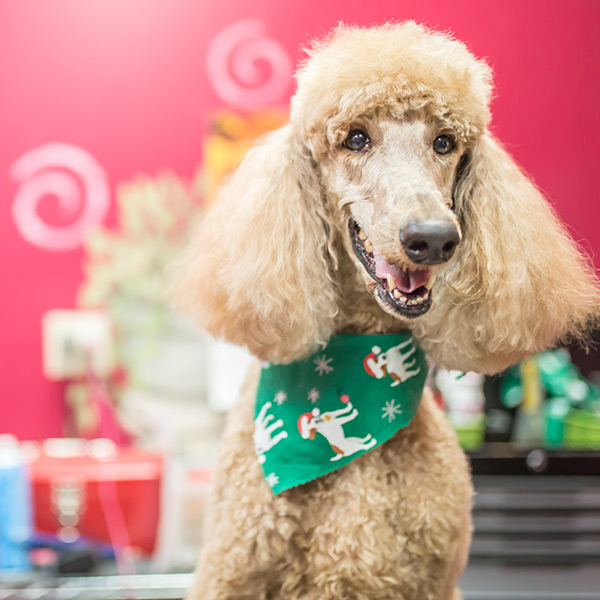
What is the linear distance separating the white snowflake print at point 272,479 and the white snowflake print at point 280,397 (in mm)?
82

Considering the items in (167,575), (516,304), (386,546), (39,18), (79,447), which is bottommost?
(167,575)

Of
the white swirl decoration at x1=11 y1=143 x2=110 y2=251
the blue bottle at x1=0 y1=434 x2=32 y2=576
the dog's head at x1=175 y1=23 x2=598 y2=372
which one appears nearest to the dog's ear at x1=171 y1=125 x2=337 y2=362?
the dog's head at x1=175 y1=23 x2=598 y2=372

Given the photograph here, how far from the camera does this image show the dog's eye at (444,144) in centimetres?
77

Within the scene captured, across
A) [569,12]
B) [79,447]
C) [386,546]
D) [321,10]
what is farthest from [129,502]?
[569,12]

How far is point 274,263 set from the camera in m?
0.79

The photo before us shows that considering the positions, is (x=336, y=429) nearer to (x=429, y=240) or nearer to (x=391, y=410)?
(x=391, y=410)

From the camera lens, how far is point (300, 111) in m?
0.81

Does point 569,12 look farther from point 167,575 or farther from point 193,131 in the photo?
point 167,575

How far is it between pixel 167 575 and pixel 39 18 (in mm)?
1386

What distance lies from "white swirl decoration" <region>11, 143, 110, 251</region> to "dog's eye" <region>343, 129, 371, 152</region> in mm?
1304

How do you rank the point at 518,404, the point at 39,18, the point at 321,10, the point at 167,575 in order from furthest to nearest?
the point at 39,18, the point at 518,404, the point at 167,575, the point at 321,10

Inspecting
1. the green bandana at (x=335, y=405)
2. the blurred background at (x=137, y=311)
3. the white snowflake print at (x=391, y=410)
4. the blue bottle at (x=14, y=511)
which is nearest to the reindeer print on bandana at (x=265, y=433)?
the green bandana at (x=335, y=405)

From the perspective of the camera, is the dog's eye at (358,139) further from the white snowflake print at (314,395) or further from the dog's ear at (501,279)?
the white snowflake print at (314,395)

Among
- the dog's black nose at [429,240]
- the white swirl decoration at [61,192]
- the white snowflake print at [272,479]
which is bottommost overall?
the white snowflake print at [272,479]
